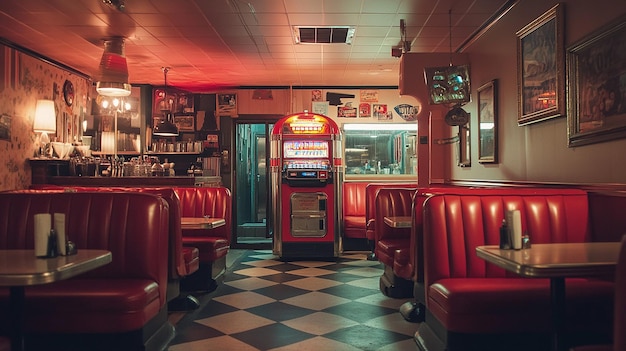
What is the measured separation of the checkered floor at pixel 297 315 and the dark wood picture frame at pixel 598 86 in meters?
1.96

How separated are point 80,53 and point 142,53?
88 cm

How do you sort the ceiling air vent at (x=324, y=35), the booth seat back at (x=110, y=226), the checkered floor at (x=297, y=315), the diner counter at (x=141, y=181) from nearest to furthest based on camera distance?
the booth seat back at (x=110, y=226)
the checkered floor at (x=297, y=315)
the ceiling air vent at (x=324, y=35)
the diner counter at (x=141, y=181)

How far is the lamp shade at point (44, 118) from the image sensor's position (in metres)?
7.07

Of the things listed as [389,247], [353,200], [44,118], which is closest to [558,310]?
[389,247]

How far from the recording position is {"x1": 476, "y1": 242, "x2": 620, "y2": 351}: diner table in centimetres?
204

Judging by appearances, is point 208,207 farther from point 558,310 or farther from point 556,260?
point 556,260

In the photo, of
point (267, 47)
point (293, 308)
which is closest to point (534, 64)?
point (293, 308)

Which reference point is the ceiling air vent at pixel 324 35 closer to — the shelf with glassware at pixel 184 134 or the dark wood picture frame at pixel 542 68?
the dark wood picture frame at pixel 542 68

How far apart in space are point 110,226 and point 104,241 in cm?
10

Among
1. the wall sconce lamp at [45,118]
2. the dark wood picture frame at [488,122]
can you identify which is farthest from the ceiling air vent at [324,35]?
the wall sconce lamp at [45,118]

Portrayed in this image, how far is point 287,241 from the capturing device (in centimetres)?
746

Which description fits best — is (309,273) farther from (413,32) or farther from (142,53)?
(142,53)

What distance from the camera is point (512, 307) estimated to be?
280 cm

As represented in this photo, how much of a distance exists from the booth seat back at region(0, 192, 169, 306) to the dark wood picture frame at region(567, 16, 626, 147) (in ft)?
9.97
